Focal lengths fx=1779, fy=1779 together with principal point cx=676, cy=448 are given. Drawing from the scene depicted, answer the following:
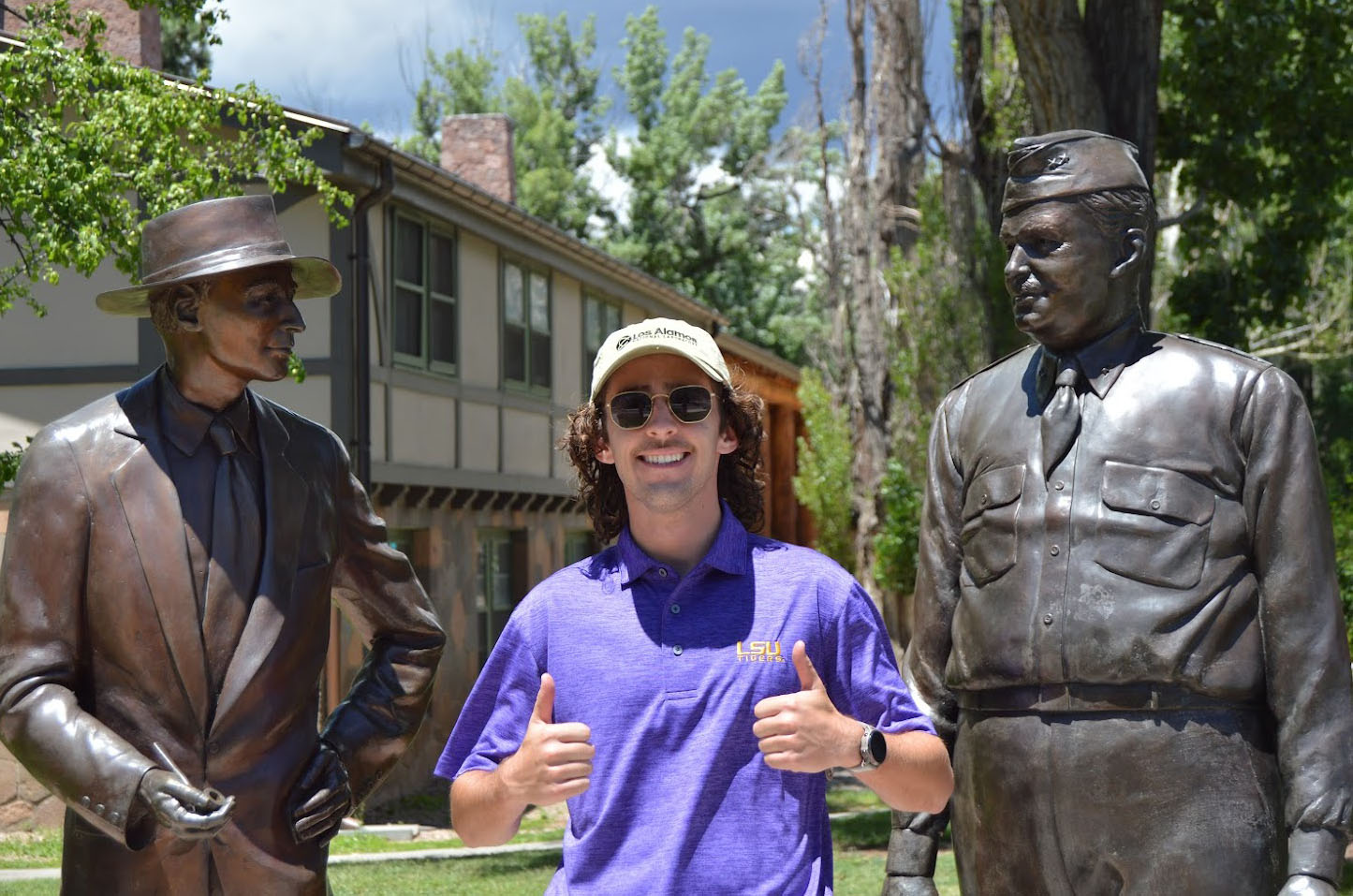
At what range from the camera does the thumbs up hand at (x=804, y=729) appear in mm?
2656

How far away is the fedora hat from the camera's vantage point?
3691mm

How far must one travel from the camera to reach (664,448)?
3082 millimetres

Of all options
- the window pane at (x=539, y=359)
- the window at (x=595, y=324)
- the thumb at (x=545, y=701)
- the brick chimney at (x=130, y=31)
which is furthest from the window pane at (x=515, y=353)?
the thumb at (x=545, y=701)

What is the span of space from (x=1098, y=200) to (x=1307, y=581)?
39.4 inches

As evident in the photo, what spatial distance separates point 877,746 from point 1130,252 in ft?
6.02

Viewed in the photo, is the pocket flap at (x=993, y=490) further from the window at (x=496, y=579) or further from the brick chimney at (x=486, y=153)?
the brick chimney at (x=486, y=153)

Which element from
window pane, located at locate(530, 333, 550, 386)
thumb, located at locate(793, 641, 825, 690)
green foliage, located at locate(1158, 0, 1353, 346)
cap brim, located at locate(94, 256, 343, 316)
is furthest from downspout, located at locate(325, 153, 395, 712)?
thumb, located at locate(793, 641, 825, 690)

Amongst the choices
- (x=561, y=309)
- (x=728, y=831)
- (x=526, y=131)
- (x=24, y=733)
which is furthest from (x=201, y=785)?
(x=526, y=131)

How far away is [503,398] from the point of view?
65.2 ft

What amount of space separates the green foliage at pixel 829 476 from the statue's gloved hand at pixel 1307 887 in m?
18.9

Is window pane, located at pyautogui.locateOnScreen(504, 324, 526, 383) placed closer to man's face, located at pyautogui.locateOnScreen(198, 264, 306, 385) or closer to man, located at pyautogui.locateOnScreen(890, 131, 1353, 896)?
man, located at pyautogui.locateOnScreen(890, 131, 1353, 896)

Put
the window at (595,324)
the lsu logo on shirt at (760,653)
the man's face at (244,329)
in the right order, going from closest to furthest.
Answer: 1. the lsu logo on shirt at (760,653)
2. the man's face at (244,329)
3. the window at (595,324)

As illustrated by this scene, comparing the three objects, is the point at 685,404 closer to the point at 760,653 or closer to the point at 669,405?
the point at 669,405

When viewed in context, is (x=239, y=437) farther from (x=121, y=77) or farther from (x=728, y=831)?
(x=121, y=77)
